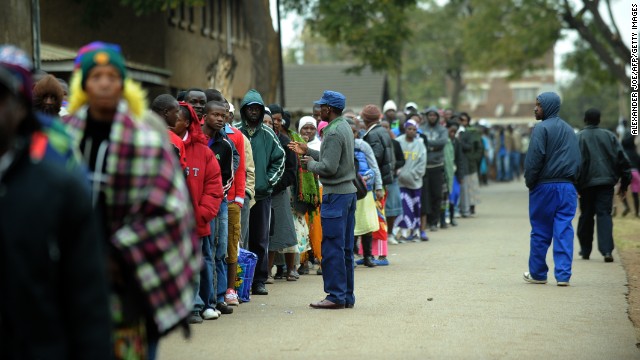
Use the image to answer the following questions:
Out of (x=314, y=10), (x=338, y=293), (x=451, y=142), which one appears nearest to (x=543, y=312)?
(x=338, y=293)

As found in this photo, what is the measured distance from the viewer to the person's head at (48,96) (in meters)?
7.79

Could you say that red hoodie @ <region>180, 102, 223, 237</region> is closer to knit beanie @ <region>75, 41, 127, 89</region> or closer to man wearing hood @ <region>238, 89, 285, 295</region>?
man wearing hood @ <region>238, 89, 285, 295</region>

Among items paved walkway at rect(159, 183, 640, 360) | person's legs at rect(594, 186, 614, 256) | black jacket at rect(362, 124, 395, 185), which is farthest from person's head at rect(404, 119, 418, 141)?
person's legs at rect(594, 186, 614, 256)

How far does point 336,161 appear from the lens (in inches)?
423

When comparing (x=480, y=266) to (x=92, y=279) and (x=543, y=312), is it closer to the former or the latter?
(x=543, y=312)

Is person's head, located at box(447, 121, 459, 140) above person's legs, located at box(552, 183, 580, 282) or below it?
above

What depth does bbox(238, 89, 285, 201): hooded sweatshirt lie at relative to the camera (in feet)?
38.3

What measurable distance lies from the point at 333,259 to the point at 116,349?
5964 mm

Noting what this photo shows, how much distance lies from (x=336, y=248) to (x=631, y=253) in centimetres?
758

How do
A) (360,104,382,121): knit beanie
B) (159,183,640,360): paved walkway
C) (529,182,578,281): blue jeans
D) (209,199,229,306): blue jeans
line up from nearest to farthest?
(159,183,640,360): paved walkway → (209,199,229,306): blue jeans → (529,182,578,281): blue jeans → (360,104,382,121): knit beanie

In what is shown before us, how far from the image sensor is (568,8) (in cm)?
4394

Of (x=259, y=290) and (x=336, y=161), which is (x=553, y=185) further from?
(x=259, y=290)

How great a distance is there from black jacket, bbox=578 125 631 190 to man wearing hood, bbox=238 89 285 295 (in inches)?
206

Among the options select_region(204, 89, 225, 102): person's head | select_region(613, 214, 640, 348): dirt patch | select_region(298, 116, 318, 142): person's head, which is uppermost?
select_region(204, 89, 225, 102): person's head
